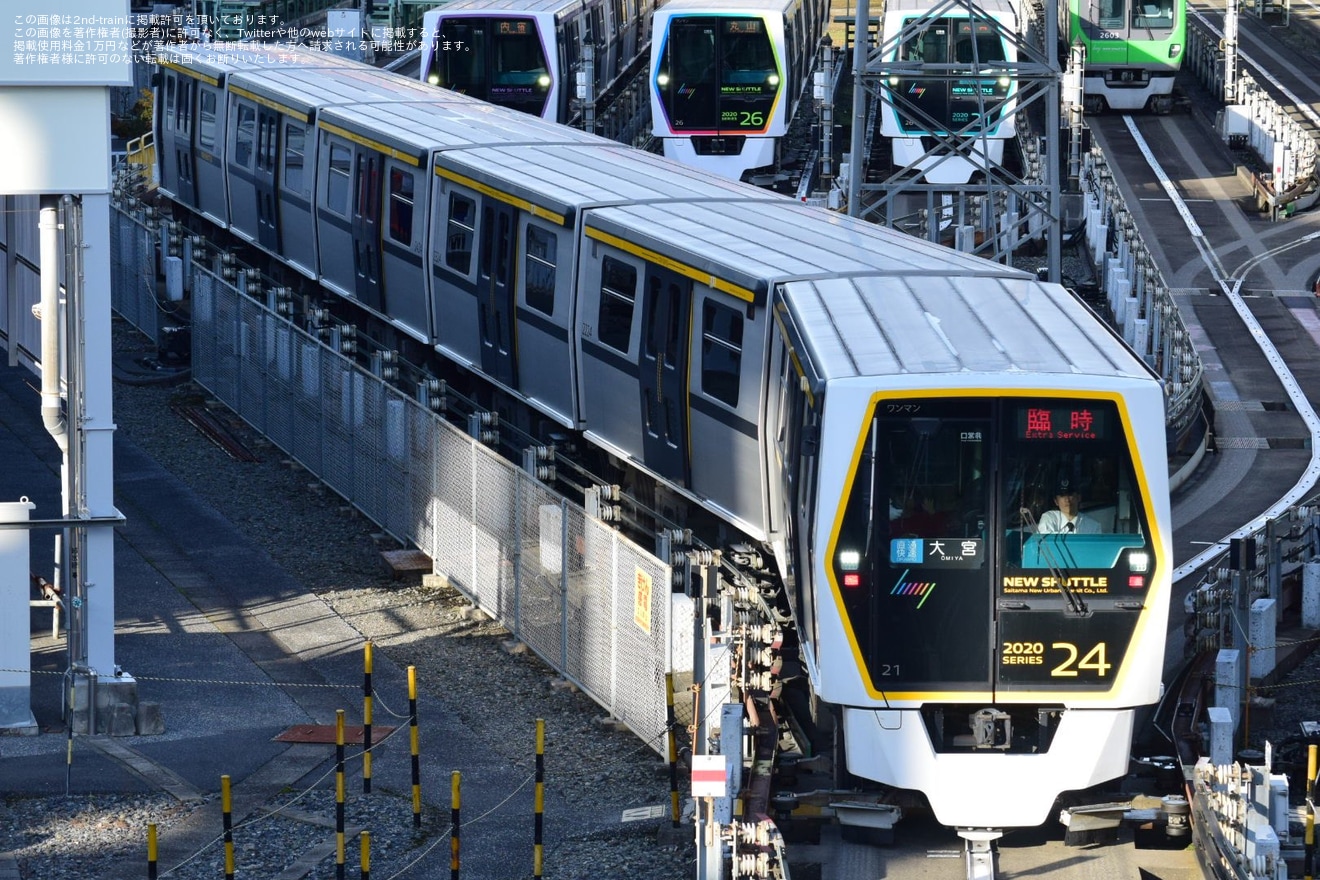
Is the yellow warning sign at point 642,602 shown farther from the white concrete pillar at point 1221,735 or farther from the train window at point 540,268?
the train window at point 540,268

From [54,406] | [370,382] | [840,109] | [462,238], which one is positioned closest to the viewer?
[54,406]

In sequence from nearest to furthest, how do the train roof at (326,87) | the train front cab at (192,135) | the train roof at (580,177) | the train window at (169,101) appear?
the train roof at (580,177) → the train roof at (326,87) → the train front cab at (192,135) → the train window at (169,101)

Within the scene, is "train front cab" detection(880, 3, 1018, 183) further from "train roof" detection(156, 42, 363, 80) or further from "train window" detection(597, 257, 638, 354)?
"train window" detection(597, 257, 638, 354)

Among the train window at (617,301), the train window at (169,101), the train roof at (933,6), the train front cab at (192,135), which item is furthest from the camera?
the train roof at (933,6)

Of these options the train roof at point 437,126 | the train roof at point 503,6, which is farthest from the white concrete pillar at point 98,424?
the train roof at point 503,6

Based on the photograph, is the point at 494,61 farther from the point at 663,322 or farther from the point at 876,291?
the point at 876,291

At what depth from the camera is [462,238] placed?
22625 mm

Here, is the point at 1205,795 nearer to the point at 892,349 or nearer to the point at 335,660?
the point at 892,349

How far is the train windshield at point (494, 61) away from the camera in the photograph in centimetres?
3866

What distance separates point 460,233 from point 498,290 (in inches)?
46.5

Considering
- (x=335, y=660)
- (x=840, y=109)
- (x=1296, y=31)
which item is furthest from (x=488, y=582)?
(x=1296, y=31)

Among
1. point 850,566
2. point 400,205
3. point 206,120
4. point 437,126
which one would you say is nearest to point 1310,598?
point 850,566

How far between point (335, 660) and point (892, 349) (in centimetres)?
593

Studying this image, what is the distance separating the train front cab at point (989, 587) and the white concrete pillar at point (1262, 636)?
3331mm
